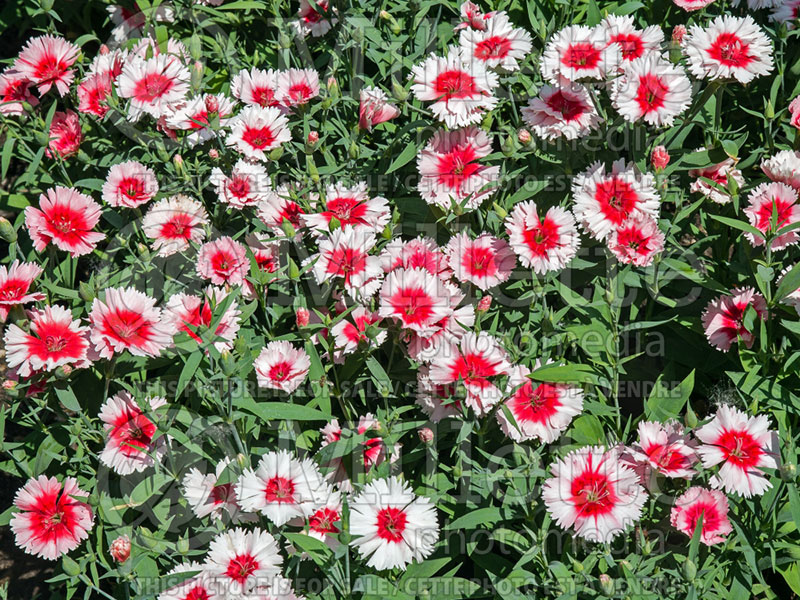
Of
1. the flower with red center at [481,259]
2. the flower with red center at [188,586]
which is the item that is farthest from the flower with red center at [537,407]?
the flower with red center at [188,586]

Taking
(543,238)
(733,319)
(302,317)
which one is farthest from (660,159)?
(302,317)

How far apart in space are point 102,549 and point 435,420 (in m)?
1.15

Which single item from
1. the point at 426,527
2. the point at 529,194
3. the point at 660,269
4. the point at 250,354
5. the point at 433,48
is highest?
the point at 433,48

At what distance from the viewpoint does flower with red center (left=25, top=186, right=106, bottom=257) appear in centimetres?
270

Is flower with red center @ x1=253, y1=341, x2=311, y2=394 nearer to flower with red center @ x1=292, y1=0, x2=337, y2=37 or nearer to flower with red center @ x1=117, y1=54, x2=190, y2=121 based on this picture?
flower with red center @ x1=117, y1=54, x2=190, y2=121

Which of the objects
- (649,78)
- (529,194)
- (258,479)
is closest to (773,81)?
(649,78)

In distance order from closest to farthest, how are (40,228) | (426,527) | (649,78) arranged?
(426,527)
(649,78)
(40,228)

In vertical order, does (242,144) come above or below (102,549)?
above

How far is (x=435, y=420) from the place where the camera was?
2.41m

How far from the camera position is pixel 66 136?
3.06 m

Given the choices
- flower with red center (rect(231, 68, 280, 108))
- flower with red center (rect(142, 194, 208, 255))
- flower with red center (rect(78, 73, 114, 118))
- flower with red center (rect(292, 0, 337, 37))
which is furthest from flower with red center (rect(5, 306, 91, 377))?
flower with red center (rect(292, 0, 337, 37))

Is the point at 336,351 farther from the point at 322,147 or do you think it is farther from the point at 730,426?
the point at 730,426

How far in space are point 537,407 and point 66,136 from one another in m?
1.99

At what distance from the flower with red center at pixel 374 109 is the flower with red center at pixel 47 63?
43.9 inches
